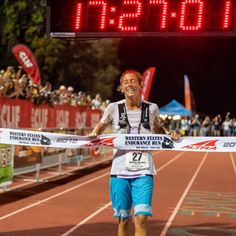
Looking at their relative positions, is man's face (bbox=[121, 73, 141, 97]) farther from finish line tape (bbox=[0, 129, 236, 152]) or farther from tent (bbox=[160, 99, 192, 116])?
tent (bbox=[160, 99, 192, 116])

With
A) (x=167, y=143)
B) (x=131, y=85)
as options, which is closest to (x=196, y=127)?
(x=167, y=143)

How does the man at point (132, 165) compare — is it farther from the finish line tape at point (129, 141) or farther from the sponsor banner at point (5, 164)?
the sponsor banner at point (5, 164)

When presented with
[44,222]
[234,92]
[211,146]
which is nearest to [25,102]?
[44,222]

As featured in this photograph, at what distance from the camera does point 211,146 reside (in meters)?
7.29

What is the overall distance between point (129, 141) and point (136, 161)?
31 centimetres

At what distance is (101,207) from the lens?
11227mm

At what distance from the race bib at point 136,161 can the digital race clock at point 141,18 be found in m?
3.41

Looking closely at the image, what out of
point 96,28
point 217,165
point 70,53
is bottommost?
point 217,165

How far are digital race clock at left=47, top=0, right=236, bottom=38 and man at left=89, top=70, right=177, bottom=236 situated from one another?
318cm

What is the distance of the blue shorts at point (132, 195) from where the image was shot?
19.1ft

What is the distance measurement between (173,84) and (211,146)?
6675 cm

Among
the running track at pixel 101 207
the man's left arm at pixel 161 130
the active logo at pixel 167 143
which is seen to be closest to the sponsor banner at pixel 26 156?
the running track at pixel 101 207

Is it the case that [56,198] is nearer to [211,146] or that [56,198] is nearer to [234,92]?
[211,146]

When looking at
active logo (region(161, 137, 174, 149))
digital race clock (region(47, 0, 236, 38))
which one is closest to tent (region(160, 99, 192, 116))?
digital race clock (region(47, 0, 236, 38))
